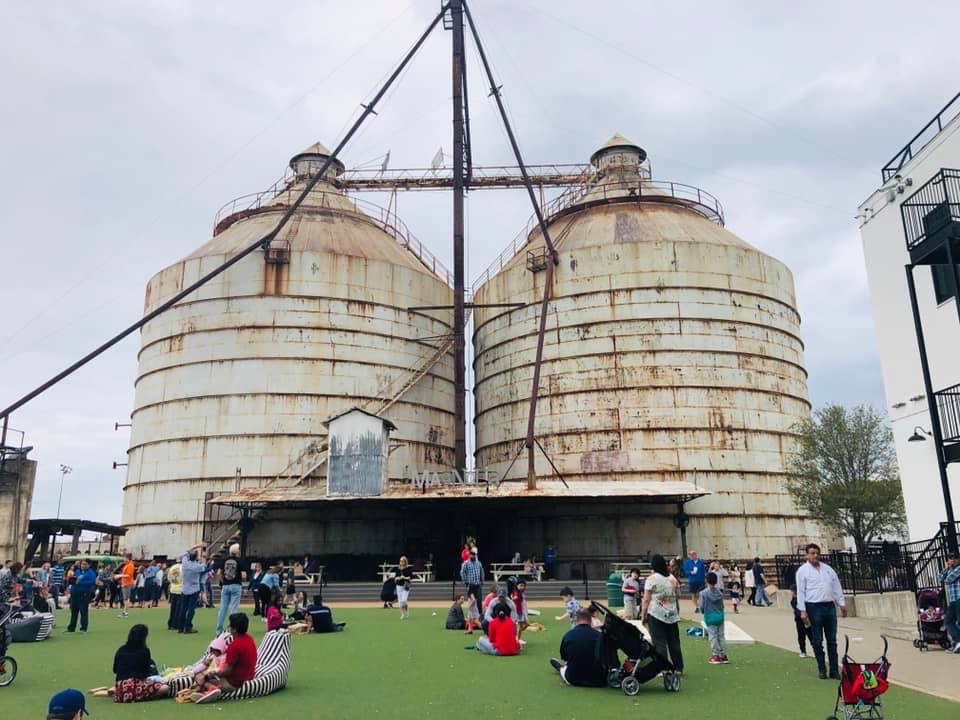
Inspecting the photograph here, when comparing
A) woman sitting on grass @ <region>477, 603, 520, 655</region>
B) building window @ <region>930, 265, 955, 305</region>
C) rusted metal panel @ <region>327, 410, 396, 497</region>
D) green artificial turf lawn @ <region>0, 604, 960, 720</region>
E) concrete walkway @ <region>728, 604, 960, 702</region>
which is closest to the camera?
green artificial turf lawn @ <region>0, 604, 960, 720</region>

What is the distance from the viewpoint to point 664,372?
1328 inches

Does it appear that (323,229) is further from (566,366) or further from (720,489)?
(720,489)

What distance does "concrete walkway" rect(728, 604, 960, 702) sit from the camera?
8.97m

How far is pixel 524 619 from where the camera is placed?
46.3 feet

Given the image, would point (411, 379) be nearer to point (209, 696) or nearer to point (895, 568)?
point (895, 568)

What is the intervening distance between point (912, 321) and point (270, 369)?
84.8ft

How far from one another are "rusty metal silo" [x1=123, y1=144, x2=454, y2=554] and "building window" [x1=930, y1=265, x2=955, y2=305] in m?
22.5

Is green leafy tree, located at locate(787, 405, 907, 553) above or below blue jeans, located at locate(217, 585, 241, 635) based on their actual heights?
above

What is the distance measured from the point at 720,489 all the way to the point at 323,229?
23349 mm

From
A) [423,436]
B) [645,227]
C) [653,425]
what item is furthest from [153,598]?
[645,227]

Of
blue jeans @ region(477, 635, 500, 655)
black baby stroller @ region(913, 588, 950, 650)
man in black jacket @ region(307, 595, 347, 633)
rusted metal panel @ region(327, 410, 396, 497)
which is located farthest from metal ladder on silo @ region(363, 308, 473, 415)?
black baby stroller @ region(913, 588, 950, 650)

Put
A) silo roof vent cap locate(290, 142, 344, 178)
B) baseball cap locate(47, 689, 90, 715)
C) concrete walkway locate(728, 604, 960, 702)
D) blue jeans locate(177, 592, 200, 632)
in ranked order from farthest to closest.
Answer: silo roof vent cap locate(290, 142, 344, 178) < blue jeans locate(177, 592, 200, 632) < concrete walkway locate(728, 604, 960, 702) < baseball cap locate(47, 689, 90, 715)

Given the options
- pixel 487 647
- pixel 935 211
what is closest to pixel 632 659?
pixel 487 647

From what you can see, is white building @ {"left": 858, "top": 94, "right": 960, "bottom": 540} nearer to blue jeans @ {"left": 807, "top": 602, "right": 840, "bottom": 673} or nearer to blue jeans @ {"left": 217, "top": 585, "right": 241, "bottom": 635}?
blue jeans @ {"left": 807, "top": 602, "right": 840, "bottom": 673}
